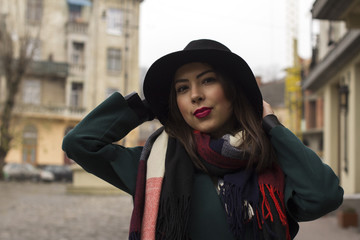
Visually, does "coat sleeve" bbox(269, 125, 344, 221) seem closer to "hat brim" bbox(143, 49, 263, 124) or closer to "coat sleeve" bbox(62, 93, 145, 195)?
"hat brim" bbox(143, 49, 263, 124)

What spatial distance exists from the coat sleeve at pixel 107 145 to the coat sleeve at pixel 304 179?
2.28 ft

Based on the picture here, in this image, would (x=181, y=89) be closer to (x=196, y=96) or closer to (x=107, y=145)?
(x=196, y=96)

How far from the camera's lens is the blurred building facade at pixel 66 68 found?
3628 cm

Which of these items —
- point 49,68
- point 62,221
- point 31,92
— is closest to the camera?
point 62,221

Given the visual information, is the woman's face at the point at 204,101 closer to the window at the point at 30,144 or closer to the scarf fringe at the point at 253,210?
the scarf fringe at the point at 253,210

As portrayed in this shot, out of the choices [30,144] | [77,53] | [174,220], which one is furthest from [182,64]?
[77,53]

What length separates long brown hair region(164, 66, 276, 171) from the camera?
2307 millimetres

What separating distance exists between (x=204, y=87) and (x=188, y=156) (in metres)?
0.33

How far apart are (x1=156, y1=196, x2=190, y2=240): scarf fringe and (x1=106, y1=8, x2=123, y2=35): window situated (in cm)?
3479

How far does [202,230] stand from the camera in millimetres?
2273

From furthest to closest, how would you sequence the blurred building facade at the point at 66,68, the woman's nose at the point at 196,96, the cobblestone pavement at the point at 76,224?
the blurred building facade at the point at 66,68
the cobblestone pavement at the point at 76,224
the woman's nose at the point at 196,96

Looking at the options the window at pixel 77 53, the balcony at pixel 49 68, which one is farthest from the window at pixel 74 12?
the balcony at pixel 49 68

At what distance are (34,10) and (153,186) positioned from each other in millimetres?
36882

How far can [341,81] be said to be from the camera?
47.2 feet
